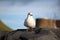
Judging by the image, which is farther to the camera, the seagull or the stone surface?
the seagull

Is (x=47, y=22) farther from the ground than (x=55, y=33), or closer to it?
farther from the ground

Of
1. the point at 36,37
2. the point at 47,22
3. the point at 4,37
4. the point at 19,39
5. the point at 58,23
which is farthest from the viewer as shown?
the point at 58,23

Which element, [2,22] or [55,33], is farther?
[2,22]

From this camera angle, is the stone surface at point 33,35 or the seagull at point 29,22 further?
the seagull at point 29,22

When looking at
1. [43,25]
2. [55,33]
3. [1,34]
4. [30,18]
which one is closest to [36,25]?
[43,25]

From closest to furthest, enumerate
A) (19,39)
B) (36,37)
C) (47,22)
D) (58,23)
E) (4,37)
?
(36,37) → (19,39) → (4,37) → (47,22) → (58,23)

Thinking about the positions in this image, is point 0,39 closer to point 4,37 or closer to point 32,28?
point 4,37

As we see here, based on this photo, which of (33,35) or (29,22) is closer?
(33,35)

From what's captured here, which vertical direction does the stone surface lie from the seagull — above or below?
below

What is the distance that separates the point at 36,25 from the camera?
6.59 feet

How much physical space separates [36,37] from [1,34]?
0.55m

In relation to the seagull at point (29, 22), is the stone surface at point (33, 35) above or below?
below

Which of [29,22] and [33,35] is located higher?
[29,22]

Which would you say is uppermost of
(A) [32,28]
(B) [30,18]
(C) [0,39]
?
(B) [30,18]
